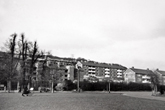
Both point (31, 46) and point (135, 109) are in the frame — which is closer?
point (135, 109)

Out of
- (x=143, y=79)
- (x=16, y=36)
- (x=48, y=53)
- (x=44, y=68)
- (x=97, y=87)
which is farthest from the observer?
(x=143, y=79)

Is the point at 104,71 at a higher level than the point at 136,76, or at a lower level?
higher

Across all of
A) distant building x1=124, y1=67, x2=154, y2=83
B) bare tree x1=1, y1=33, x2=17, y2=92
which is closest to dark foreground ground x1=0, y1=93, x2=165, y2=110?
bare tree x1=1, y1=33, x2=17, y2=92

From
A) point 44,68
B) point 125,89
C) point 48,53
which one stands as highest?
point 48,53

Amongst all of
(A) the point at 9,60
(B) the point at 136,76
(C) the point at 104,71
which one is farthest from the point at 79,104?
(C) the point at 104,71

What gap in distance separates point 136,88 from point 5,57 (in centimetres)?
4451

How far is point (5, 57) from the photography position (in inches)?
1533

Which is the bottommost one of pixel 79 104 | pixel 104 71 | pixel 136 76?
pixel 79 104

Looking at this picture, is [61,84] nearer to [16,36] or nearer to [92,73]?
[16,36]

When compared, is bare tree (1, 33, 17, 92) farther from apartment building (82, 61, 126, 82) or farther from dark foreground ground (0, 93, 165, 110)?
apartment building (82, 61, 126, 82)

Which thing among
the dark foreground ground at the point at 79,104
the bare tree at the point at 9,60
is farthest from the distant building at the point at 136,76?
the dark foreground ground at the point at 79,104

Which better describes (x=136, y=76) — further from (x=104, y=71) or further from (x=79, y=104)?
(x=79, y=104)

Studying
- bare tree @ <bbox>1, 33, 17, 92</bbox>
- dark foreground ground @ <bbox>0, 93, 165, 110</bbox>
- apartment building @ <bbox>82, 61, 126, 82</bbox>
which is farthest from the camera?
apartment building @ <bbox>82, 61, 126, 82</bbox>

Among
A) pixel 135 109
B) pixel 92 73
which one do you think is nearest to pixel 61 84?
pixel 135 109
